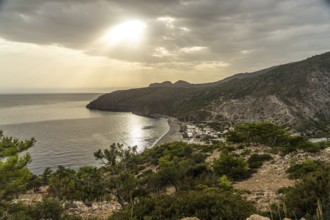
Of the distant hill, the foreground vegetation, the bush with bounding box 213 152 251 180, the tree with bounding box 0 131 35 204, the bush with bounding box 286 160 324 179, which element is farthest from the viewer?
the distant hill

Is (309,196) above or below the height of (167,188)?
above

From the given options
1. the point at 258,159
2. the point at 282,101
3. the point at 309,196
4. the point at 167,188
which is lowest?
the point at 167,188

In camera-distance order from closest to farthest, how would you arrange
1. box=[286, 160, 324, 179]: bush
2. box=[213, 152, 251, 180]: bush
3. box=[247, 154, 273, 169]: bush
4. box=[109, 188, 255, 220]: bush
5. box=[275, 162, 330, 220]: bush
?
box=[275, 162, 330, 220]: bush
box=[109, 188, 255, 220]: bush
box=[286, 160, 324, 179]: bush
box=[213, 152, 251, 180]: bush
box=[247, 154, 273, 169]: bush

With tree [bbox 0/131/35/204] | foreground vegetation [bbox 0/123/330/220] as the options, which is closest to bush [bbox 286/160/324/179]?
foreground vegetation [bbox 0/123/330/220]

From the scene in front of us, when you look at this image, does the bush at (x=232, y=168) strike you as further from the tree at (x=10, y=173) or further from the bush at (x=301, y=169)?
the tree at (x=10, y=173)

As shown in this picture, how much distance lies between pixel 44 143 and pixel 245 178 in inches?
3070

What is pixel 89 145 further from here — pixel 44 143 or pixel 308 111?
pixel 308 111

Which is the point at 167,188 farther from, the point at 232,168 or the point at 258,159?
the point at 258,159

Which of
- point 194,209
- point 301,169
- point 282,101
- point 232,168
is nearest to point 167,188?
point 232,168

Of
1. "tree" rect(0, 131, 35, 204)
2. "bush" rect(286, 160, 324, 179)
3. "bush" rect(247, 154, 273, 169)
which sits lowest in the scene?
"bush" rect(247, 154, 273, 169)

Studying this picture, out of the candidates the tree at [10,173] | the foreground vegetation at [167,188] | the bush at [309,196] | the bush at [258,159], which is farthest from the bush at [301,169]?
the tree at [10,173]

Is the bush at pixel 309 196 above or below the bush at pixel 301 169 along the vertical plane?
above

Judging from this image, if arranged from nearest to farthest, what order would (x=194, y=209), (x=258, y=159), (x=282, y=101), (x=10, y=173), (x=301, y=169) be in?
(x=194, y=209)
(x=10, y=173)
(x=301, y=169)
(x=258, y=159)
(x=282, y=101)

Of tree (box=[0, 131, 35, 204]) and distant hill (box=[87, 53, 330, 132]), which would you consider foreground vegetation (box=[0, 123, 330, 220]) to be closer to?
tree (box=[0, 131, 35, 204])
